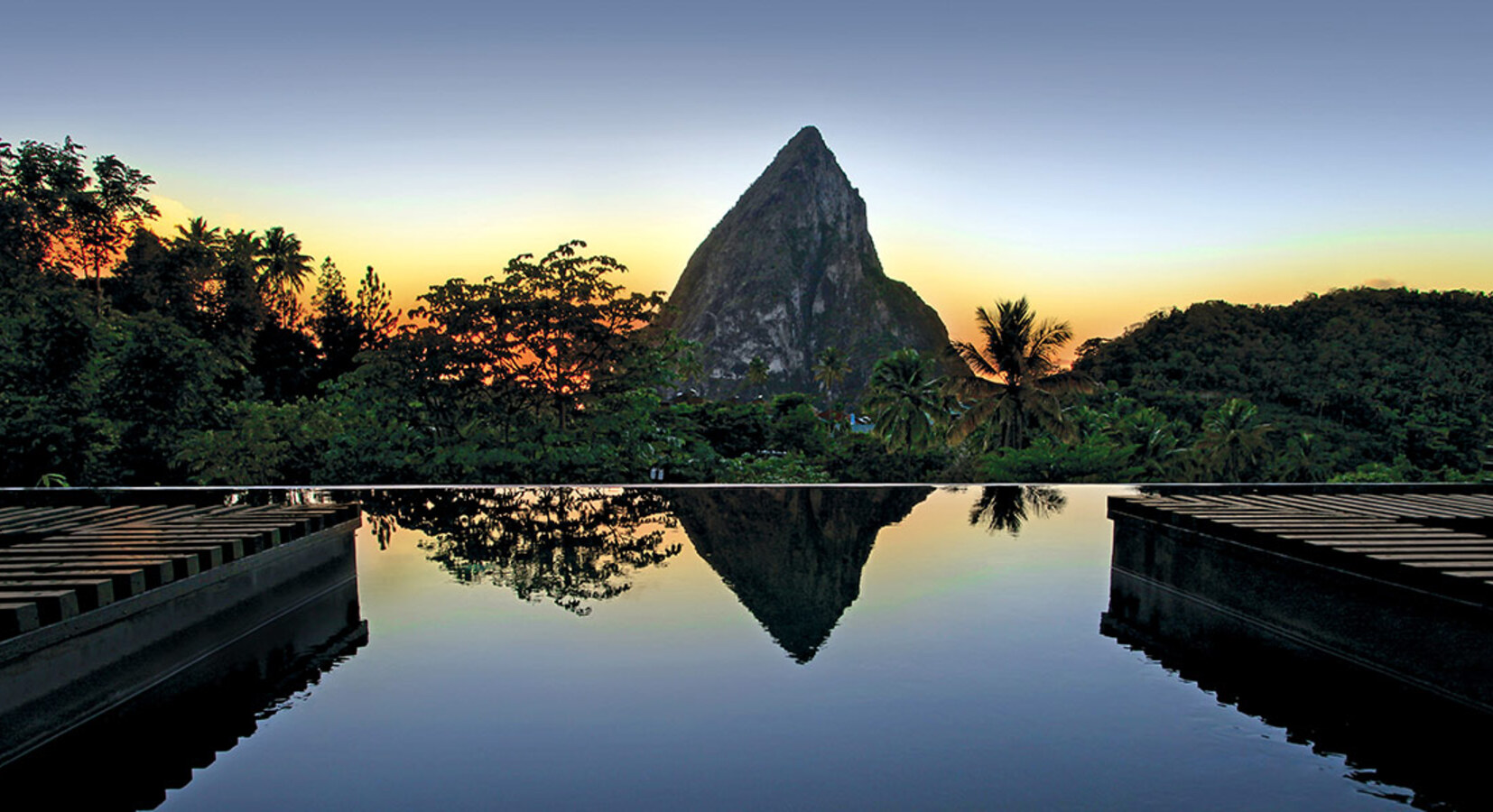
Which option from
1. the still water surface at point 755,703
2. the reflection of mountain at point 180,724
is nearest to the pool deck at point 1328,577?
the still water surface at point 755,703

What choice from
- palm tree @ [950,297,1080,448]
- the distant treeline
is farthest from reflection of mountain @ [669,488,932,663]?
palm tree @ [950,297,1080,448]

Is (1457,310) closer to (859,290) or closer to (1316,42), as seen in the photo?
(1316,42)

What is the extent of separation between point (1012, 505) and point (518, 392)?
32.3ft

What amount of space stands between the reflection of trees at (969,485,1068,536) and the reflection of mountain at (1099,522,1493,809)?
8.66 ft

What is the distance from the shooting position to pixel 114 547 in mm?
4766

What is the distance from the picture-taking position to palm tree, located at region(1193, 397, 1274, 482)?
39656mm

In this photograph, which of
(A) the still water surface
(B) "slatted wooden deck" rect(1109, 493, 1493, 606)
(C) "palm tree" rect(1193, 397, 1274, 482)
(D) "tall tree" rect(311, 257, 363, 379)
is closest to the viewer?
(A) the still water surface

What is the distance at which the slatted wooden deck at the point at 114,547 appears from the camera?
359cm

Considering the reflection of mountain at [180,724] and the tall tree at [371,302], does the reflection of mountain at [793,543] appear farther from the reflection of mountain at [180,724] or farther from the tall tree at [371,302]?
the tall tree at [371,302]

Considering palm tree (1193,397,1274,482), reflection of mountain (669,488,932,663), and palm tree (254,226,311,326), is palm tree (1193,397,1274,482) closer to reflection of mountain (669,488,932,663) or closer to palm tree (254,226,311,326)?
reflection of mountain (669,488,932,663)

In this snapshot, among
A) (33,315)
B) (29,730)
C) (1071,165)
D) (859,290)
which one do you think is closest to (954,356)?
(1071,165)

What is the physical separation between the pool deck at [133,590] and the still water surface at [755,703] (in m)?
0.41

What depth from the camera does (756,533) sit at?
8.18 meters

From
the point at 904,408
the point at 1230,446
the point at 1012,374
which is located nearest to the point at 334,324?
the point at 904,408
